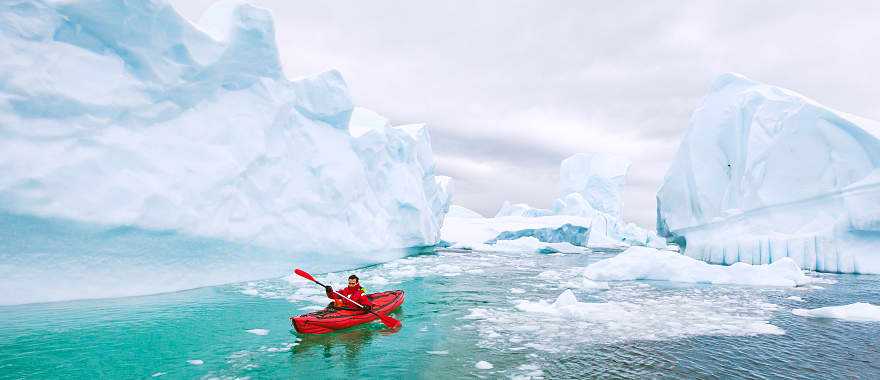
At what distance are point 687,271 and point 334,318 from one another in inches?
579

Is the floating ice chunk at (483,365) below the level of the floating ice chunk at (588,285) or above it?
above

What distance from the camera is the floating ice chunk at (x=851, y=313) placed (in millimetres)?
10008

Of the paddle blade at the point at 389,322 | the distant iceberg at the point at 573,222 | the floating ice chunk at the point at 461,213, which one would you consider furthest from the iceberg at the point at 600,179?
the paddle blade at the point at 389,322

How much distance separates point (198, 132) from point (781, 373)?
14.7 metres

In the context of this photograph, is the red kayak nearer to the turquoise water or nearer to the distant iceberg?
the turquoise water

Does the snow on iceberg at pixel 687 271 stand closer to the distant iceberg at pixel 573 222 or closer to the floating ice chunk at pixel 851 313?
the floating ice chunk at pixel 851 313

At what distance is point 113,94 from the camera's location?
36.0 ft

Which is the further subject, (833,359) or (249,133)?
(249,133)

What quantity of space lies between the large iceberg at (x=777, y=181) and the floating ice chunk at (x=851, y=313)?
1073 cm

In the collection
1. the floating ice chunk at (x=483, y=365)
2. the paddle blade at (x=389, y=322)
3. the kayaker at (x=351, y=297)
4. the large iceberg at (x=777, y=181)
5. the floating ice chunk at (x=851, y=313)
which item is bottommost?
the floating ice chunk at (x=851, y=313)

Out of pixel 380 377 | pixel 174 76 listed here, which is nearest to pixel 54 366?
pixel 380 377

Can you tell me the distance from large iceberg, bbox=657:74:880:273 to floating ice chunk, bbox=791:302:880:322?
1073cm

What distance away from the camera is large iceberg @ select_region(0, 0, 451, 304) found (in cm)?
953

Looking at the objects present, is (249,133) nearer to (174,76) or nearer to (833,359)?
(174,76)
